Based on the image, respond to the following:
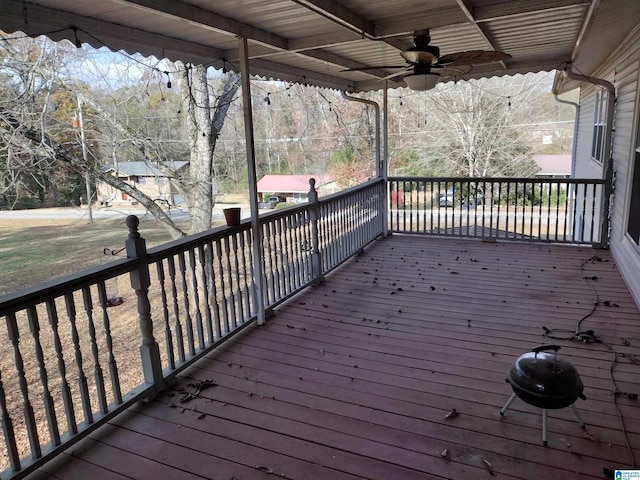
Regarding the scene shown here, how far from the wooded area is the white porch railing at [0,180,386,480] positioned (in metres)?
1.61

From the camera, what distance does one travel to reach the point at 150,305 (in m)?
3.84

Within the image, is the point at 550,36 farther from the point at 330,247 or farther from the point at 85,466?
the point at 85,466

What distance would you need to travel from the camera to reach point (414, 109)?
20734mm

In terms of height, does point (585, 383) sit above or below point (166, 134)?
below

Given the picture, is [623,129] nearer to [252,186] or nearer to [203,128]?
[252,186]

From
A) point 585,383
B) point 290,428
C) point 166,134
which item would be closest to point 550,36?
point 585,383

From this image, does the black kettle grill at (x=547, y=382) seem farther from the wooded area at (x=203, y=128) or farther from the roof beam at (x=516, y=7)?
the wooded area at (x=203, y=128)

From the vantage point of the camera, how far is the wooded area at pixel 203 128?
8367 mm

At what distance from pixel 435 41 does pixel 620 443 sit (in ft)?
13.3

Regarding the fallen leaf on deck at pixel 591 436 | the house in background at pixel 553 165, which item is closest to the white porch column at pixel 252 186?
the fallen leaf on deck at pixel 591 436

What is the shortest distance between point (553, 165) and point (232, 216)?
67.5ft

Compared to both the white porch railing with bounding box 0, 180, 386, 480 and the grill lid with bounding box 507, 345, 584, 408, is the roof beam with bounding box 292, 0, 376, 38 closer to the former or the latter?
the white porch railing with bounding box 0, 180, 386, 480

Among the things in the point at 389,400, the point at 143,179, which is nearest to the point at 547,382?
the point at 389,400

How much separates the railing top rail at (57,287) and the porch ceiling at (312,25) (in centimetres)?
149
